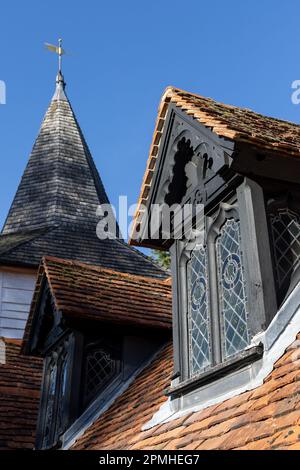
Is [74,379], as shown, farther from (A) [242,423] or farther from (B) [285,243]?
(A) [242,423]

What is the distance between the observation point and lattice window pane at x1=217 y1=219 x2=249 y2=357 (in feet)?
15.2

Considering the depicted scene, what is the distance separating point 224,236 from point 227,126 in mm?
851

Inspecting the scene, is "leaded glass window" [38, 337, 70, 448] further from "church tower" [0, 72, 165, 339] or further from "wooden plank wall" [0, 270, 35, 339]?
"church tower" [0, 72, 165, 339]

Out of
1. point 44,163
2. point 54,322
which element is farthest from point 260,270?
point 44,163

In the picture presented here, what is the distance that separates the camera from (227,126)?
497 cm

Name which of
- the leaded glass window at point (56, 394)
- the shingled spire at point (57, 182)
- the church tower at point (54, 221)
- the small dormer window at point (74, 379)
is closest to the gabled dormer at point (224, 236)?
the small dormer window at point (74, 379)

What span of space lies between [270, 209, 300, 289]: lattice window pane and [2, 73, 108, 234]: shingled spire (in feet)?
48.6

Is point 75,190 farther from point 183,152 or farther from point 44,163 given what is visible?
point 183,152

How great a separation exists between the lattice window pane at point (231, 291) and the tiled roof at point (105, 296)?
9.97 feet

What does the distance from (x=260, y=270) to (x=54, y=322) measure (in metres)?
4.73

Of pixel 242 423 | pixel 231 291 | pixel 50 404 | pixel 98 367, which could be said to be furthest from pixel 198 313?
pixel 50 404

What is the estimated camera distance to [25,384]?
32.7ft
